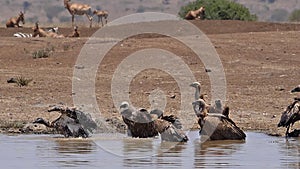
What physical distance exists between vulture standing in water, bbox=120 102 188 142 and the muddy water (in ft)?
0.48

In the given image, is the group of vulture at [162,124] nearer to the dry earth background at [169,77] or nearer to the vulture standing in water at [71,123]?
the vulture standing in water at [71,123]

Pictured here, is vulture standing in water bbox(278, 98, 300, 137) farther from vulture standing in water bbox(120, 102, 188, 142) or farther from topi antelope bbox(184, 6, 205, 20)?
topi antelope bbox(184, 6, 205, 20)

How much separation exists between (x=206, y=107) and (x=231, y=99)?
4.73m

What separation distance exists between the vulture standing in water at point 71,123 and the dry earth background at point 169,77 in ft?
3.85

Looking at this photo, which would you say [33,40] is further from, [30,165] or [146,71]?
[30,165]

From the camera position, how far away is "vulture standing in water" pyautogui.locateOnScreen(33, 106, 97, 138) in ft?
48.2

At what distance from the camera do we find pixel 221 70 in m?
24.5

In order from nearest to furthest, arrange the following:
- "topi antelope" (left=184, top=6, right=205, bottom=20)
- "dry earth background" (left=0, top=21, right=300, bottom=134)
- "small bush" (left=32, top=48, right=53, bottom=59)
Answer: "dry earth background" (left=0, top=21, right=300, bottom=134) < "small bush" (left=32, top=48, right=53, bottom=59) < "topi antelope" (left=184, top=6, right=205, bottom=20)

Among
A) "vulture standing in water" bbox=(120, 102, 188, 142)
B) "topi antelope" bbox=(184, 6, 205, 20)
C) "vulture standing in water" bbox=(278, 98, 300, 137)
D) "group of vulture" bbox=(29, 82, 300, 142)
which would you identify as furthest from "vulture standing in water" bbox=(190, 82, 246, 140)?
"topi antelope" bbox=(184, 6, 205, 20)

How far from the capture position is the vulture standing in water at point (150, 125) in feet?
47.5

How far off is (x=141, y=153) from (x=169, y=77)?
993 cm

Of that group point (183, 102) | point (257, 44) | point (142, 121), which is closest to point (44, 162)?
point (142, 121)

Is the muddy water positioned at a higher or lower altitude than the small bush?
lower

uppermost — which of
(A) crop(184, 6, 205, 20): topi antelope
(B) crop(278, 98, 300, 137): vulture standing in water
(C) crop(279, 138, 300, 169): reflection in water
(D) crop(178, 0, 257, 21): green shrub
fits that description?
(D) crop(178, 0, 257, 21): green shrub
